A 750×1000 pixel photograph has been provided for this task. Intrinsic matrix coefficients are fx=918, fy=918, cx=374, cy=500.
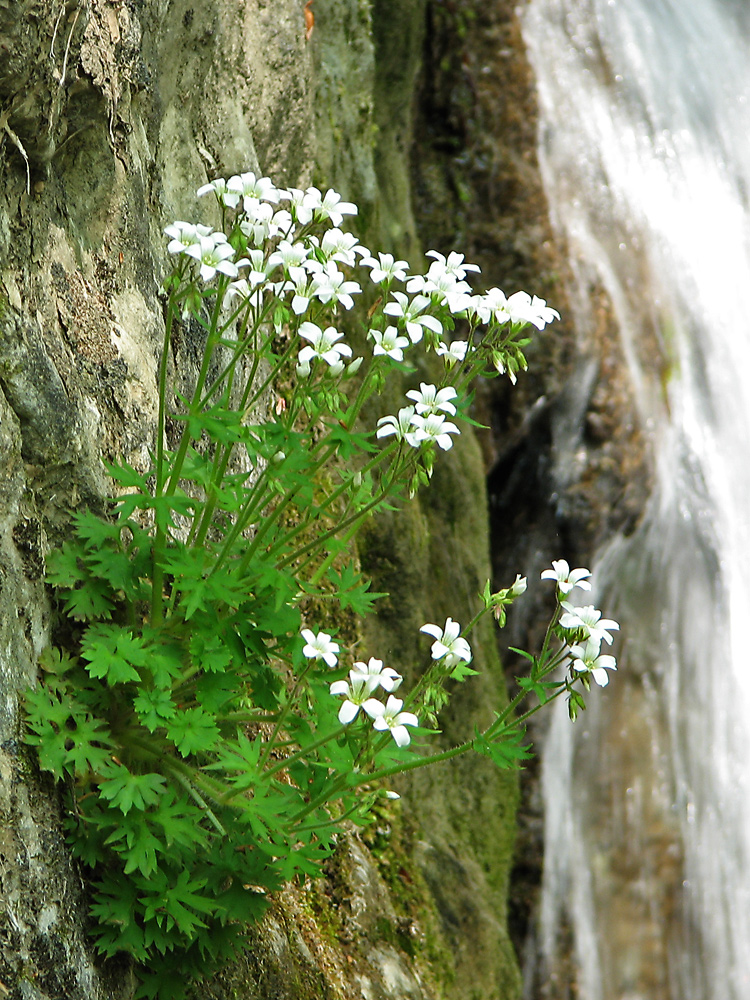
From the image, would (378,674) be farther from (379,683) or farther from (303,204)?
(303,204)

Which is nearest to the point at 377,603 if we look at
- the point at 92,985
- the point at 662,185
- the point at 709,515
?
the point at 92,985

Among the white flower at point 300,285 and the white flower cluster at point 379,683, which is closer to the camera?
the white flower cluster at point 379,683

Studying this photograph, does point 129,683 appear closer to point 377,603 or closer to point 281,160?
point 377,603

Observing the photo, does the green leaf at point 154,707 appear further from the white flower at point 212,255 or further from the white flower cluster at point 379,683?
the white flower at point 212,255

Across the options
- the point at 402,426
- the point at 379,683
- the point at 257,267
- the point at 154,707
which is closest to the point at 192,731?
the point at 154,707

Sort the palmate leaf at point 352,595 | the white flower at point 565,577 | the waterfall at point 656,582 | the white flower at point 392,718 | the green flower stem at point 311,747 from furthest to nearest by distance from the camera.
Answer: the waterfall at point 656,582, the palmate leaf at point 352,595, the white flower at point 565,577, the green flower stem at point 311,747, the white flower at point 392,718

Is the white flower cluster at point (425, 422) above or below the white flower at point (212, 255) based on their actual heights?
below

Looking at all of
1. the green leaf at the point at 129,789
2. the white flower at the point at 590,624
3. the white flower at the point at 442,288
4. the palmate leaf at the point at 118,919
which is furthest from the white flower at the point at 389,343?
the palmate leaf at the point at 118,919

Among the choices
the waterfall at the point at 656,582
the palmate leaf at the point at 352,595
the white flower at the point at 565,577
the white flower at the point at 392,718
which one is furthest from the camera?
the waterfall at the point at 656,582
